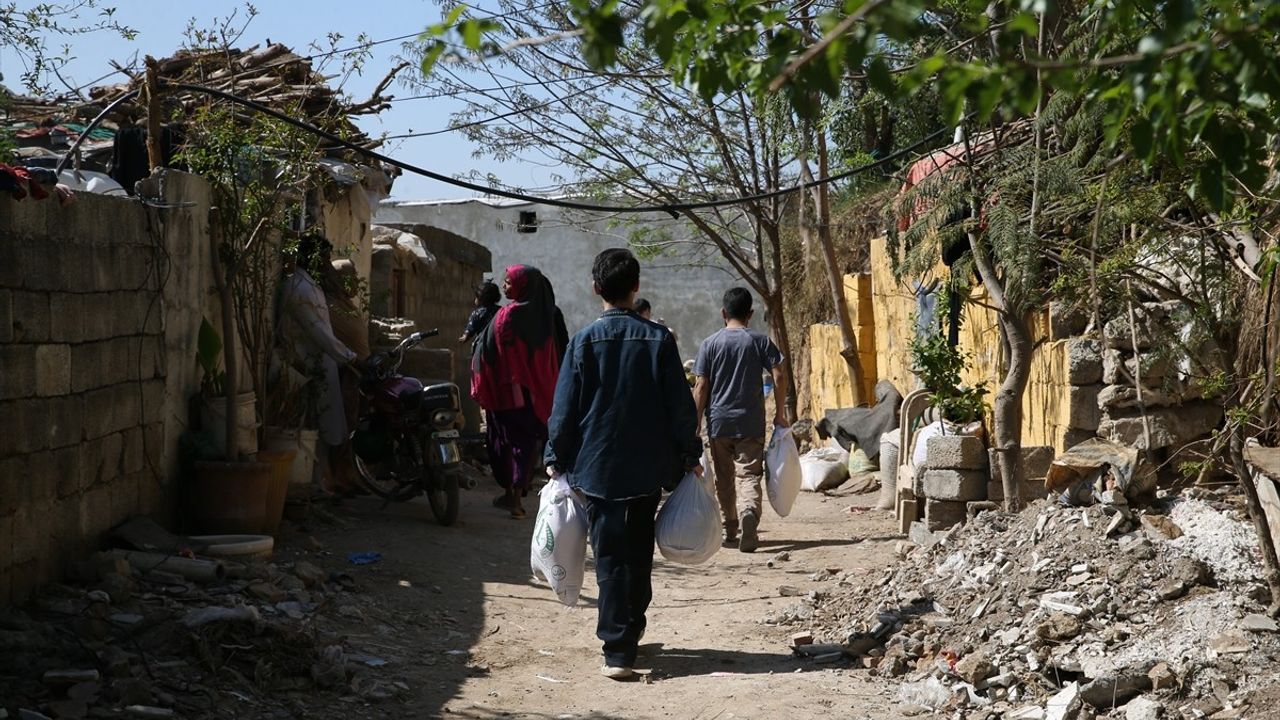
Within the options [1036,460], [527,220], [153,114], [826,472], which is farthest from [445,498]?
[527,220]

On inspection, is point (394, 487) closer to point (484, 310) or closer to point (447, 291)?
point (484, 310)

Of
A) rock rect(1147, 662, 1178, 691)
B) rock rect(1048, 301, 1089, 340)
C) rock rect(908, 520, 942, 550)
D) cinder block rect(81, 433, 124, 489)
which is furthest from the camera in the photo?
rock rect(1048, 301, 1089, 340)

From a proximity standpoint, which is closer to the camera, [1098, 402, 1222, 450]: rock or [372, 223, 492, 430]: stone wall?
[1098, 402, 1222, 450]: rock

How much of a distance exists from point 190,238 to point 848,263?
9632 mm

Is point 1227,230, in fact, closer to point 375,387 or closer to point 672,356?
point 672,356

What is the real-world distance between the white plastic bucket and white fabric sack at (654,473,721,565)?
2.70 metres

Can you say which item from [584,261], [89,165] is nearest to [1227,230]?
[89,165]

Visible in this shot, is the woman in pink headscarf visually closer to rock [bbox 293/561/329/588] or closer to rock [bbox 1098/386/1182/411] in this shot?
rock [bbox 293/561/329/588]

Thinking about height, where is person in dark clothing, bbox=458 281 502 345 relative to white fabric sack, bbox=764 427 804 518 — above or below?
above

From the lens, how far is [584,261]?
28125mm

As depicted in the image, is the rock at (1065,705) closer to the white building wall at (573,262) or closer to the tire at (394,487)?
the tire at (394,487)

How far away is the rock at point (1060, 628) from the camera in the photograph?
17.2ft

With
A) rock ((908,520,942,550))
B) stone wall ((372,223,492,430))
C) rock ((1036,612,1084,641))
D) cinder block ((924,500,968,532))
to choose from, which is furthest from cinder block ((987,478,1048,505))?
stone wall ((372,223,492,430))

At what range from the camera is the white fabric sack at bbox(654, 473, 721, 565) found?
5688 millimetres
